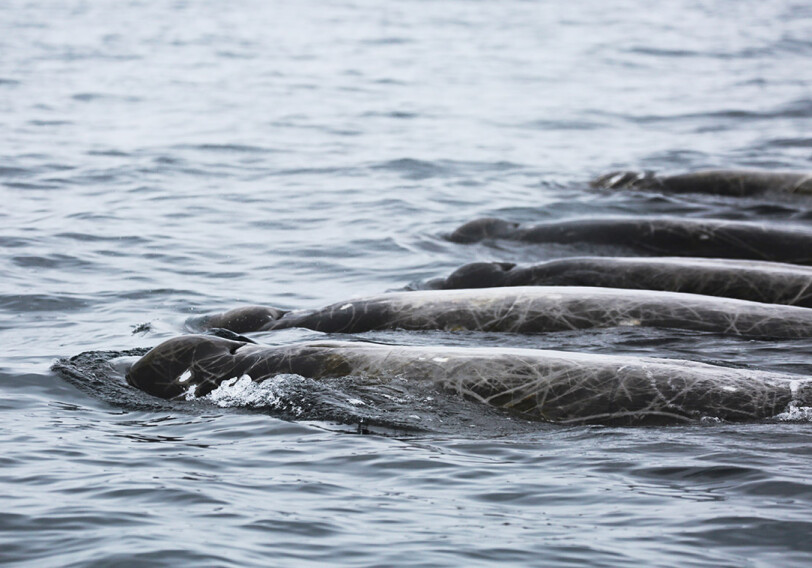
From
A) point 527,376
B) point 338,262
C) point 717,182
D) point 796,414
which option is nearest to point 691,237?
point 338,262

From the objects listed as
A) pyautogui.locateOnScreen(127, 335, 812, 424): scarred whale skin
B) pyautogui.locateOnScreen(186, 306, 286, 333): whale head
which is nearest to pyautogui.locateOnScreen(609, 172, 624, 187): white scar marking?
pyautogui.locateOnScreen(186, 306, 286, 333): whale head

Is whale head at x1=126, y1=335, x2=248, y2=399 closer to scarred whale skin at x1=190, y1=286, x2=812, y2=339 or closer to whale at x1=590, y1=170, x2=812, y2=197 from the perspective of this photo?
scarred whale skin at x1=190, y1=286, x2=812, y2=339

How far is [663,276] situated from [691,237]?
87.4 inches

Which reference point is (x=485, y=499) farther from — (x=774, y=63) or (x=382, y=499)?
(x=774, y=63)

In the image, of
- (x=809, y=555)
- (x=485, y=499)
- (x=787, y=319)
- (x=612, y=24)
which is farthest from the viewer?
(x=612, y=24)

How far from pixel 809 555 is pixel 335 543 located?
8.09 ft

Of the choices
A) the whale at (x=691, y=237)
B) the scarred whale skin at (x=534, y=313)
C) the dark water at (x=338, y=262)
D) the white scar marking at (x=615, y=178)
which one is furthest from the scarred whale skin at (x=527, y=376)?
the white scar marking at (x=615, y=178)

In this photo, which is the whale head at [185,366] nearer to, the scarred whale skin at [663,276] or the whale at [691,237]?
the scarred whale skin at [663,276]

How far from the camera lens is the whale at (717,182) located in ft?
59.5

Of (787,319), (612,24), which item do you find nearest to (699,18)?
(612,24)

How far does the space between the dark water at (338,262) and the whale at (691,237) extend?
14.7 inches

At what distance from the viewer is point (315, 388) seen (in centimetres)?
905

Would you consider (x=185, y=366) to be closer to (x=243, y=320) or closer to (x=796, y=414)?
(x=243, y=320)

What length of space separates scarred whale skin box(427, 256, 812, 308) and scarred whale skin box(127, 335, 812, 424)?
3.27 m
